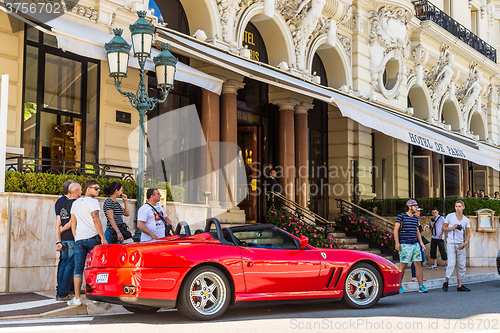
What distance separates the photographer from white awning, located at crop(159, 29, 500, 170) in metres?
12.3

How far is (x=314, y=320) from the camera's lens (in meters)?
7.04

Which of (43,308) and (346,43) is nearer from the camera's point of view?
(43,308)

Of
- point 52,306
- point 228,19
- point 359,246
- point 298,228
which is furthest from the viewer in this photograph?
point 359,246

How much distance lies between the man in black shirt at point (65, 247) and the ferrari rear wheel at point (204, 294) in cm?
230

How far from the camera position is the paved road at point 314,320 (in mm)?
6379

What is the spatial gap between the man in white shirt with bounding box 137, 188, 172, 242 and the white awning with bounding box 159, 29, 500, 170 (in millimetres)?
3948

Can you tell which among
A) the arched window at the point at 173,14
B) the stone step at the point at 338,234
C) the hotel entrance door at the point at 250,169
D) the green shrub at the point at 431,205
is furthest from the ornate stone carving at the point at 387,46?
the arched window at the point at 173,14

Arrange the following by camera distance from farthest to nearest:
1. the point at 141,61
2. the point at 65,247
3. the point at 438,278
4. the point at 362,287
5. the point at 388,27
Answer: the point at 388,27, the point at 438,278, the point at 141,61, the point at 65,247, the point at 362,287

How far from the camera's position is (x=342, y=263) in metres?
8.20

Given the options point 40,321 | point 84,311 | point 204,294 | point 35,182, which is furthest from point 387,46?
point 40,321

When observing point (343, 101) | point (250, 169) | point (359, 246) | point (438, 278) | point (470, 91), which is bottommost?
point (438, 278)

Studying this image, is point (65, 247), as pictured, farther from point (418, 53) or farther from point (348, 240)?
point (418, 53)

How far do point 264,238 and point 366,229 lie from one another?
10414 millimetres

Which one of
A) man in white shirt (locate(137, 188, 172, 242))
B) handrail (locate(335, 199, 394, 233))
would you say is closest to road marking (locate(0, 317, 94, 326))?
man in white shirt (locate(137, 188, 172, 242))
